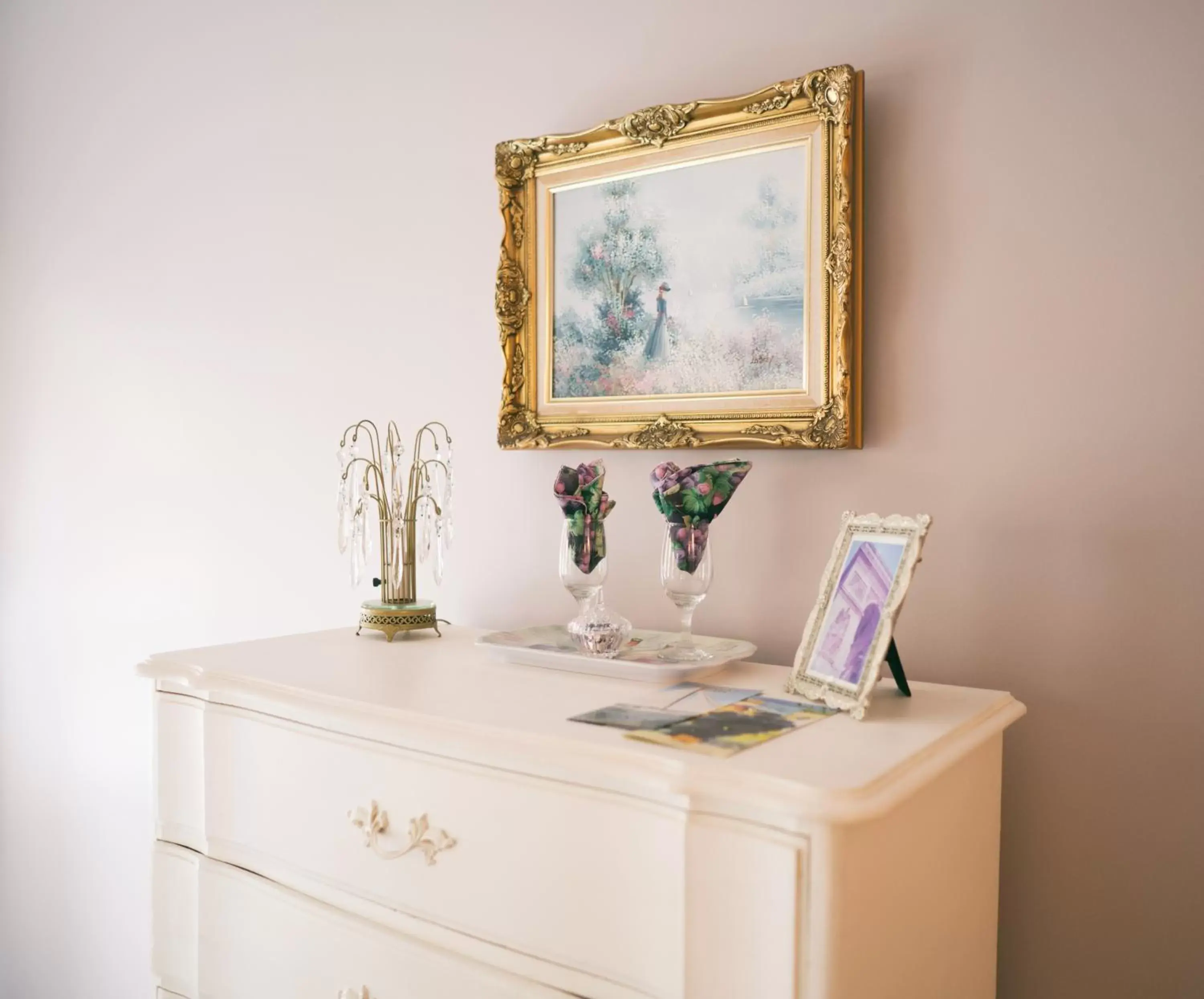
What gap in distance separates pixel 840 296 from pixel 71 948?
9.08 feet

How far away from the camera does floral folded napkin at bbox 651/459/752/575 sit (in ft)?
4.87

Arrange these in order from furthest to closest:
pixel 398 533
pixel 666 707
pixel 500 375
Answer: pixel 500 375
pixel 398 533
pixel 666 707

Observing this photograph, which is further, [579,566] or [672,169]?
[672,169]

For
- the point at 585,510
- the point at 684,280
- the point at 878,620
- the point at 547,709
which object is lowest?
the point at 547,709

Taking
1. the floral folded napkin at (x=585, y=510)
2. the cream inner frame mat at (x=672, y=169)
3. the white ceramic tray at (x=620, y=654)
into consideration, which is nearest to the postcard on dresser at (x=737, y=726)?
the white ceramic tray at (x=620, y=654)

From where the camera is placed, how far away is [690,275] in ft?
5.59

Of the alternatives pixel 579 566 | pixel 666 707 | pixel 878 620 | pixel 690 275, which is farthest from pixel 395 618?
pixel 878 620

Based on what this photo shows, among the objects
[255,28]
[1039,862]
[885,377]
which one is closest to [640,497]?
[885,377]

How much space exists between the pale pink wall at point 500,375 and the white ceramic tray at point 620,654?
0.47 feet

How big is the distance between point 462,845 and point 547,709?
0.19 m

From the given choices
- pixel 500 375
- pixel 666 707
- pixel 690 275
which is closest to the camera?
pixel 666 707

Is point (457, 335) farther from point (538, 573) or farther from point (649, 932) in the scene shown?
point (649, 932)

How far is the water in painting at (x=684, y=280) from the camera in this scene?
160 cm

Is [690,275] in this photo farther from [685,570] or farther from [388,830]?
[388,830]
